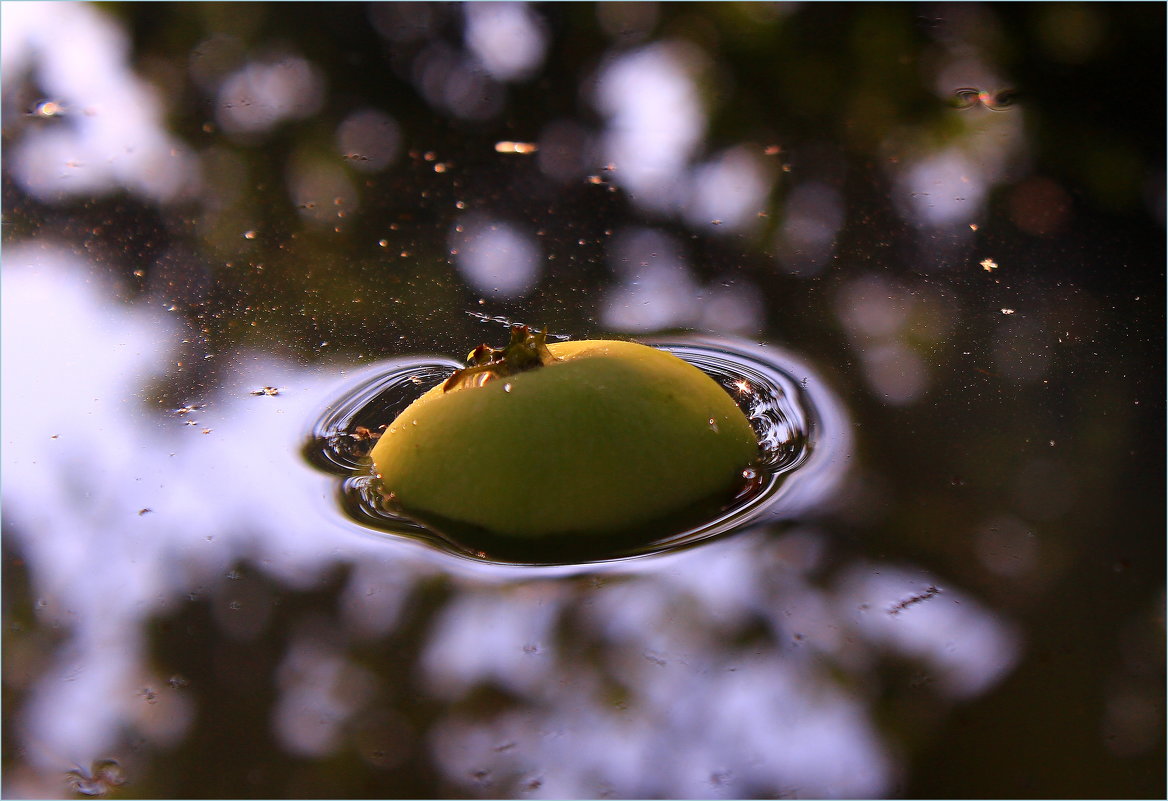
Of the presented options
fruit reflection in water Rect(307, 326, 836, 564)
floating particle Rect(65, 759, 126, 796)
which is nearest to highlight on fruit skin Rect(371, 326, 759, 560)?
fruit reflection in water Rect(307, 326, 836, 564)

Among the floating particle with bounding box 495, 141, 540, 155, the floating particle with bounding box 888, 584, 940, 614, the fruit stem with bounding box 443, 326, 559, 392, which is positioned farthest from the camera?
the floating particle with bounding box 495, 141, 540, 155

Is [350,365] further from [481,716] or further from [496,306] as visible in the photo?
[481,716]

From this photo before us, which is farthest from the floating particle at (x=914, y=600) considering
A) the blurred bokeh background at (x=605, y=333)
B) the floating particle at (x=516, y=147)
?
the floating particle at (x=516, y=147)

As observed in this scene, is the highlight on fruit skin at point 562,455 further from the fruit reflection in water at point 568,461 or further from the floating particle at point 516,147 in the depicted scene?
the floating particle at point 516,147

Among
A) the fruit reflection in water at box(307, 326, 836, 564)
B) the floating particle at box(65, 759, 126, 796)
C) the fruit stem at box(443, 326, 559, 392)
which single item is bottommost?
the floating particle at box(65, 759, 126, 796)

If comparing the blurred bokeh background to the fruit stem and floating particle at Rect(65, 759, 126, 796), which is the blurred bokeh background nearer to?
floating particle at Rect(65, 759, 126, 796)

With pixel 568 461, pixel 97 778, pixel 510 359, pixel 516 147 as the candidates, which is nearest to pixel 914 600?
pixel 568 461
